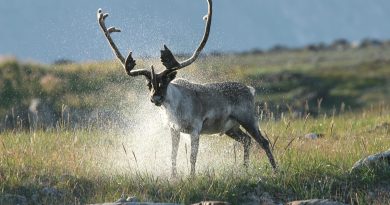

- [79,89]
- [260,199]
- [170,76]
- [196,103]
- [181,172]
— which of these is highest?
[170,76]

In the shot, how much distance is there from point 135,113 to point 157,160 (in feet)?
6.13

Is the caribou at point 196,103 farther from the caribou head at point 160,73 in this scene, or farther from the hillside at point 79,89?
the hillside at point 79,89

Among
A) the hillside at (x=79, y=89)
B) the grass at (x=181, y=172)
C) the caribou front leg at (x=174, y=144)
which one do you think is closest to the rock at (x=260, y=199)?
the grass at (x=181, y=172)

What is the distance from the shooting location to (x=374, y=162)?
16859 millimetres

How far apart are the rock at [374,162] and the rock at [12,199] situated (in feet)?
17.3

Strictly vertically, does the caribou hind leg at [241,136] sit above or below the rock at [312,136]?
above

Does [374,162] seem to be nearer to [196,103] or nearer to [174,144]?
[196,103]

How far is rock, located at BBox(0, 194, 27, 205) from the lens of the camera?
15.0m

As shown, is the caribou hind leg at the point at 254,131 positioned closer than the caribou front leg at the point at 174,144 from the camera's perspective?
No

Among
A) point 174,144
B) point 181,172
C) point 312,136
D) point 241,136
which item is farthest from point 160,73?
point 312,136

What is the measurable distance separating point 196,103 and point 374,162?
9.97 feet

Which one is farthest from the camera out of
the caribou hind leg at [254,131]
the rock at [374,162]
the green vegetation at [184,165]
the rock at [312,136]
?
the rock at [312,136]

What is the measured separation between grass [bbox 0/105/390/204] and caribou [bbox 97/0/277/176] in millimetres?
497

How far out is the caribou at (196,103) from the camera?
1594 cm
